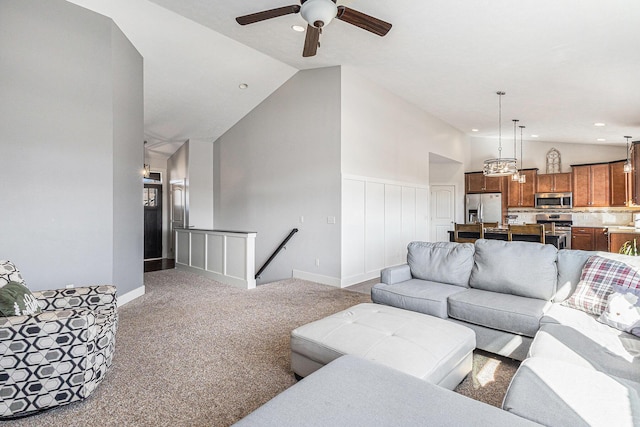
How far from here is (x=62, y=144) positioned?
11.9ft

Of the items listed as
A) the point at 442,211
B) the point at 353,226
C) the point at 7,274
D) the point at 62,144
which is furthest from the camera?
the point at 442,211

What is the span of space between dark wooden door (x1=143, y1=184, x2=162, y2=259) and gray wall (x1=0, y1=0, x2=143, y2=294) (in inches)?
207

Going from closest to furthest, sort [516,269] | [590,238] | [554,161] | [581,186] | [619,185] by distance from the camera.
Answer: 1. [516,269]
2. [619,185]
3. [590,238]
4. [581,186]
5. [554,161]

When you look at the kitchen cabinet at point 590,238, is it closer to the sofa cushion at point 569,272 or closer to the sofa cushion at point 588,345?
the sofa cushion at point 569,272

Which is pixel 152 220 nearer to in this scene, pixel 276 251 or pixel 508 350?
pixel 276 251

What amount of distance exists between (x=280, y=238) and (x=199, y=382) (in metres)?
3.94

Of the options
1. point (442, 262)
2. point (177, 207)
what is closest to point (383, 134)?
point (442, 262)

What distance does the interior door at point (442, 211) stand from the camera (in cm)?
898

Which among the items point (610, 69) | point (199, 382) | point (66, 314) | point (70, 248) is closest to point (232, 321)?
point (199, 382)

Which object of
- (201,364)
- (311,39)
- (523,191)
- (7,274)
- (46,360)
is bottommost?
(201,364)

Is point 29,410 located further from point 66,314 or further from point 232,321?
point 232,321

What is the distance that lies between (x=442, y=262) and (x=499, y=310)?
2.97 ft

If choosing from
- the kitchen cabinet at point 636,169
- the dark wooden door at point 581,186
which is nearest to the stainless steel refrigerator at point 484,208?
the dark wooden door at point 581,186

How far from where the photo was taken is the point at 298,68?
5664 millimetres
